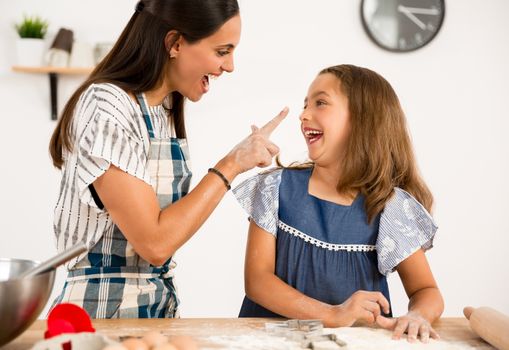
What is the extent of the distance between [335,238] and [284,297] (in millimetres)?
224

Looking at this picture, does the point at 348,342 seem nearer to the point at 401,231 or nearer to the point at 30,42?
the point at 401,231

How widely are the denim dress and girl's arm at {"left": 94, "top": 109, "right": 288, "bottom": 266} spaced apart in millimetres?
306

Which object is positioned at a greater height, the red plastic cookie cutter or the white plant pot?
the white plant pot

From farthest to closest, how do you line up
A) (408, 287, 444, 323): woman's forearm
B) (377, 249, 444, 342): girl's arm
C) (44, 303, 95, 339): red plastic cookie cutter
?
(408, 287, 444, 323): woman's forearm
(377, 249, 444, 342): girl's arm
(44, 303, 95, 339): red plastic cookie cutter

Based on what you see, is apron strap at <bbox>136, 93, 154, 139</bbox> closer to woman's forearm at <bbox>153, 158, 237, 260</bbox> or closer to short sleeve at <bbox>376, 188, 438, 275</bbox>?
woman's forearm at <bbox>153, 158, 237, 260</bbox>

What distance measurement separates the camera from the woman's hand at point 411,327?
45.3 inches

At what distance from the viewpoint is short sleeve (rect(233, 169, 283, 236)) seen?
157 centimetres

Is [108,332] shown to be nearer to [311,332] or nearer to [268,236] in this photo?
[311,332]

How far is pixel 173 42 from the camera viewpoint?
4.61ft

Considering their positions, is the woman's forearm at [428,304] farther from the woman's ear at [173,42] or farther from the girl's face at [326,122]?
the woman's ear at [173,42]

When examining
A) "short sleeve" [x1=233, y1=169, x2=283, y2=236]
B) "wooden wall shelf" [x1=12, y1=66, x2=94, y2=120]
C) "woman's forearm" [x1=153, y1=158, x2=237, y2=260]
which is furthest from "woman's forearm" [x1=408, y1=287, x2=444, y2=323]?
"wooden wall shelf" [x1=12, y1=66, x2=94, y2=120]

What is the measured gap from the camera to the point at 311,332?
1.12 m

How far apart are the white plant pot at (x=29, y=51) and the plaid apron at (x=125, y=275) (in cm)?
179

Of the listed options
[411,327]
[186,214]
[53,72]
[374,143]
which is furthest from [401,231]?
[53,72]
